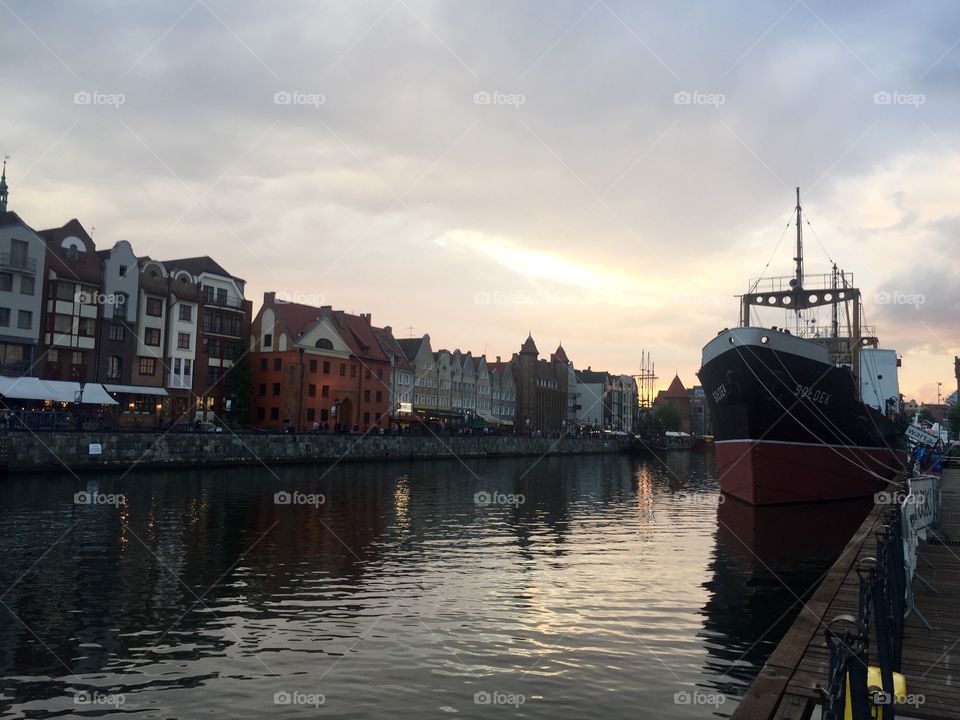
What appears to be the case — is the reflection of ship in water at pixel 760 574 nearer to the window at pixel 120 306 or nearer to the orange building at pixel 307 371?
the orange building at pixel 307 371

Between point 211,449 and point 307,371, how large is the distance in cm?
2498

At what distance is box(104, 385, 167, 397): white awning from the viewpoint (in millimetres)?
65125

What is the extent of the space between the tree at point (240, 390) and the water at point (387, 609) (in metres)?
45.2

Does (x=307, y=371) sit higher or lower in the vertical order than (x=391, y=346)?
lower

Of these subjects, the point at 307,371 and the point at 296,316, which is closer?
the point at 307,371

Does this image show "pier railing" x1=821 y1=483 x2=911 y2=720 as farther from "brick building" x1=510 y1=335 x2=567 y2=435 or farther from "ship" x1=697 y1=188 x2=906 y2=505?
"brick building" x1=510 y1=335 x2=567 y2=435

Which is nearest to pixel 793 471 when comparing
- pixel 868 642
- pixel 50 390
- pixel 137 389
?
pixel 868 642

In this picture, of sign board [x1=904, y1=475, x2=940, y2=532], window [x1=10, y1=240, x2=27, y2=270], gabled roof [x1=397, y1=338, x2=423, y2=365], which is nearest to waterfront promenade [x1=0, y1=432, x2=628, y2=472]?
window [x1=10, y1=240, x2=27, y2=270]

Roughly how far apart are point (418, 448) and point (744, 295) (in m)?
42.4

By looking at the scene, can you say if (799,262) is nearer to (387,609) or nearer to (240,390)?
(387,609)

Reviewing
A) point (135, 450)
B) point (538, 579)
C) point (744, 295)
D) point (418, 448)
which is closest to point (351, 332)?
point (418, 448)

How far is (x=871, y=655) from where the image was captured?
→ 10.4 metres

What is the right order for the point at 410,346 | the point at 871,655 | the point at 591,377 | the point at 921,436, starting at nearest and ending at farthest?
the point at 871,655
the point at 921,436
the point at 410,346
the point at 591,377

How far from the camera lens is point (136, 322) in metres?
68.6
